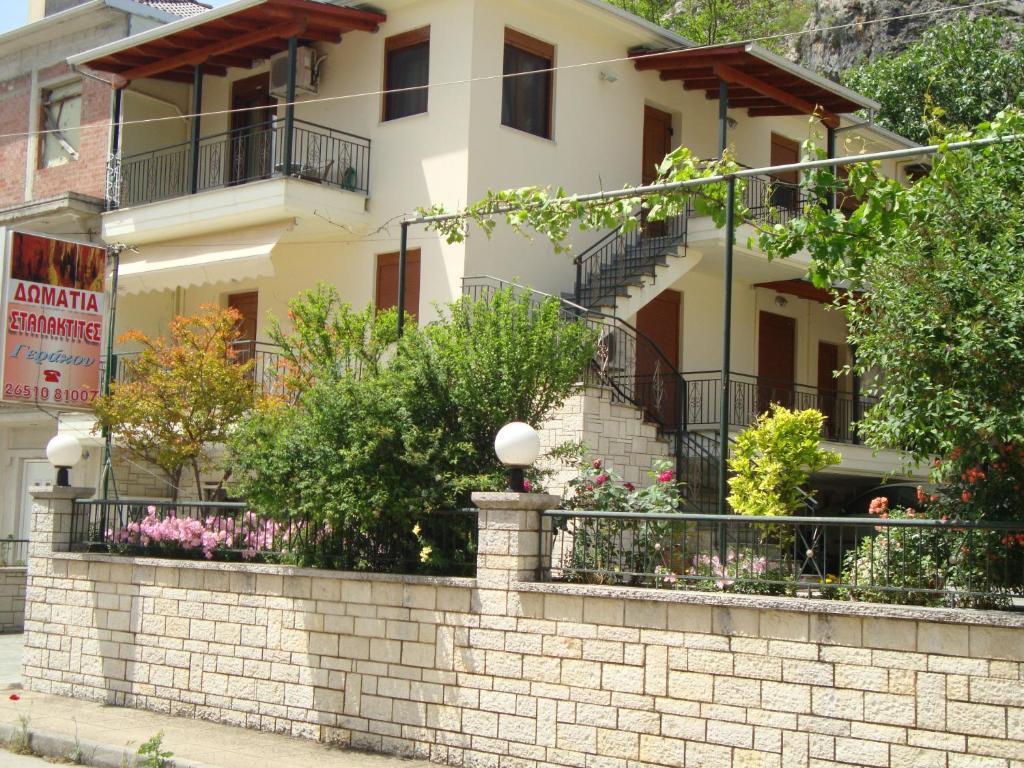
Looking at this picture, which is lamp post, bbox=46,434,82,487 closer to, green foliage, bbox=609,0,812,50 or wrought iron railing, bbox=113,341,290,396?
wrought iron railing, bbox=113,341,290,396

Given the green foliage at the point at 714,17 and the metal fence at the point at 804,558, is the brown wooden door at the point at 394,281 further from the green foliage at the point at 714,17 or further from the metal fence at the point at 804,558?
the green foliage at the point at 714,17

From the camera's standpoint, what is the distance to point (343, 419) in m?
10.2

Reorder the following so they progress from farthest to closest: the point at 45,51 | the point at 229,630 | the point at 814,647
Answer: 1. the point at 45,51
2. the point at 229,630
3. the point at 814,647

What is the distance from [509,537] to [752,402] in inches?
404

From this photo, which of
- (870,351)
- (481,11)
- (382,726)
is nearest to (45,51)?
(481,11)

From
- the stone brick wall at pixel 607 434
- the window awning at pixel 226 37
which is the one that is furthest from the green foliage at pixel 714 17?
the stone brick wall at pixel 607 434

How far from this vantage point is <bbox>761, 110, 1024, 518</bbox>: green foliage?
23.2 ft

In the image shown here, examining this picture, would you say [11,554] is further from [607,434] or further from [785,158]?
[785,158]

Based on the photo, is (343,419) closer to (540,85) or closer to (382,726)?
(382,726)

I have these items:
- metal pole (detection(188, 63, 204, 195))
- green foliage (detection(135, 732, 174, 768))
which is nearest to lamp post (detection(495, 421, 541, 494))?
green foliage (detection(135, 732, 174, 768))

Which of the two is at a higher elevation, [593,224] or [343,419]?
[593,224]

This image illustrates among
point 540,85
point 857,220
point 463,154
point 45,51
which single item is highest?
point 45,51

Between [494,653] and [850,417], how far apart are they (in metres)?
12.9

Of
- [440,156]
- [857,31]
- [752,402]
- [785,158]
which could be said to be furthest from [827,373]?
[857,31]
